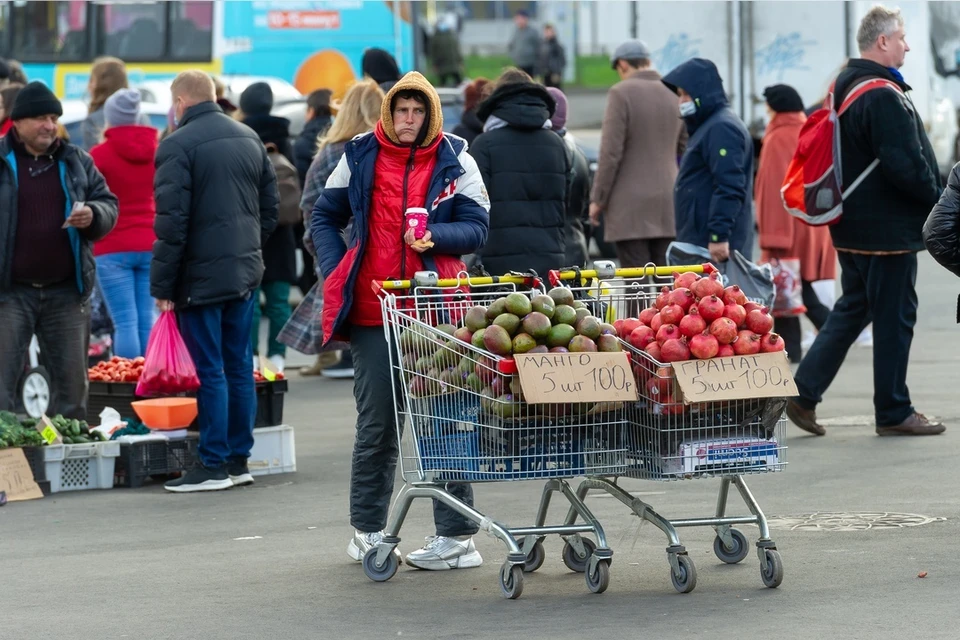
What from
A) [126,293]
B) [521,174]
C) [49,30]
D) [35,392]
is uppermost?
[49,30]

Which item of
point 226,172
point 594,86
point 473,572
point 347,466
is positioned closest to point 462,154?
point 473,572

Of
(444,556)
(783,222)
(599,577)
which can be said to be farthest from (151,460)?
(783,222)

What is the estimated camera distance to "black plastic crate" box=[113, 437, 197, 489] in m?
9.20

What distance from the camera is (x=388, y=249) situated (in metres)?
6.83

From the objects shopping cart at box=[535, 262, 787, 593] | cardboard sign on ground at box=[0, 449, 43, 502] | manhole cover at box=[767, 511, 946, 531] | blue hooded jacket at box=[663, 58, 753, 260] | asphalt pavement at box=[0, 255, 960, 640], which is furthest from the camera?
blue hooded jacket at box=[663, 58, 753, 260]

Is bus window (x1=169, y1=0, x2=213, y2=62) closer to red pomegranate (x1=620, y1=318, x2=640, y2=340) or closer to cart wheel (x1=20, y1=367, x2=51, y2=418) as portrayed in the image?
cart wheel (x1=20, y1=367, x2=51, y2=418)

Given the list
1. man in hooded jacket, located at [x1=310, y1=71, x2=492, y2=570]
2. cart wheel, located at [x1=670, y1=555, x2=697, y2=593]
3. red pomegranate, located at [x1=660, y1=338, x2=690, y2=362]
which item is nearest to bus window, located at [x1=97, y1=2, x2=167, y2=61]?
man in hooded jacket, located at [x1=310, y1=71, x2=492, y2=570]

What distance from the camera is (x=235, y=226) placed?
888cm

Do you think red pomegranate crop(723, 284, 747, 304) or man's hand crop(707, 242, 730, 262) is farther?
man's hand crop(707, 242, 730, 262)

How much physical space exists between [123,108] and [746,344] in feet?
21.2

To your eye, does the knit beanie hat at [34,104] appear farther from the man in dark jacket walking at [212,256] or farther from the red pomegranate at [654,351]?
the red pomegranate at [654,351]

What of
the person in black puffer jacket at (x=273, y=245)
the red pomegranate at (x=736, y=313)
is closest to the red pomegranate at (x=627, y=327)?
the red pomegranate at (x=736, y=313)

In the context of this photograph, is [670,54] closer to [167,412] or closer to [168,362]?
[167,412]

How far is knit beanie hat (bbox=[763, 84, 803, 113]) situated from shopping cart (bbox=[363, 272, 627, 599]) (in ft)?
23.9
